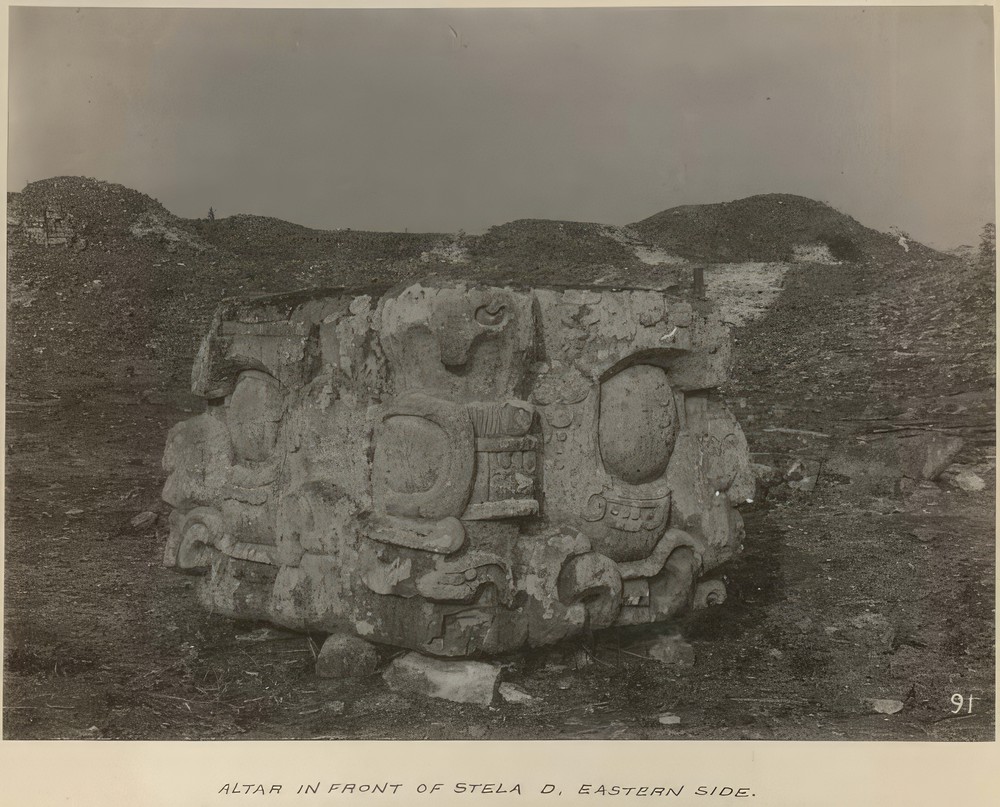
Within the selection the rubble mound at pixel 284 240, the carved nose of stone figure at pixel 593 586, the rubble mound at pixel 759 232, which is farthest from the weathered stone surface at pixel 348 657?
the rubble mound at pixel 759 232

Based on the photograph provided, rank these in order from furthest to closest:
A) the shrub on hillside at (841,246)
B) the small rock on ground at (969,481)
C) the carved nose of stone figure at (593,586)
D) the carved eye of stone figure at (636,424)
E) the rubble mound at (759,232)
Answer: the shrub on hillside at (841,246) → the rubble mound at (759,232) → the small rock on ground at (969,481) → the carved eye of stone figure at (636,424) → the carved nose of stone figure at (593,586)

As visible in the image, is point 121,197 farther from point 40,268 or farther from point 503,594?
point 503,594

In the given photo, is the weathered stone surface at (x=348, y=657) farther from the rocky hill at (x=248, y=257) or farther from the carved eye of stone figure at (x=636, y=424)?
the rocky hill at (x=248, y=257)

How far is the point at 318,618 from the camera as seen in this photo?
4641 mm

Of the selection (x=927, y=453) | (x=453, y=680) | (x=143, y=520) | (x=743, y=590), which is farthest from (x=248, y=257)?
(x=927, y=453)

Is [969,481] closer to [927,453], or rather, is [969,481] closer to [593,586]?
[927,453]

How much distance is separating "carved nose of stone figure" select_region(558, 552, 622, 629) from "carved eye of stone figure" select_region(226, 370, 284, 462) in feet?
4.84

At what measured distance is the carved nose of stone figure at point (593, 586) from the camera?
450 cm

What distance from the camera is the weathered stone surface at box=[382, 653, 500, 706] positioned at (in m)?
4.52

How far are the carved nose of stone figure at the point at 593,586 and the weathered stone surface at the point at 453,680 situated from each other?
0.46 m

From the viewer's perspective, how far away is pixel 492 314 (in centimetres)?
440

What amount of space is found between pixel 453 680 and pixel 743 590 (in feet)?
5.91

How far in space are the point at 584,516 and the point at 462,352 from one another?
34.9 inches
